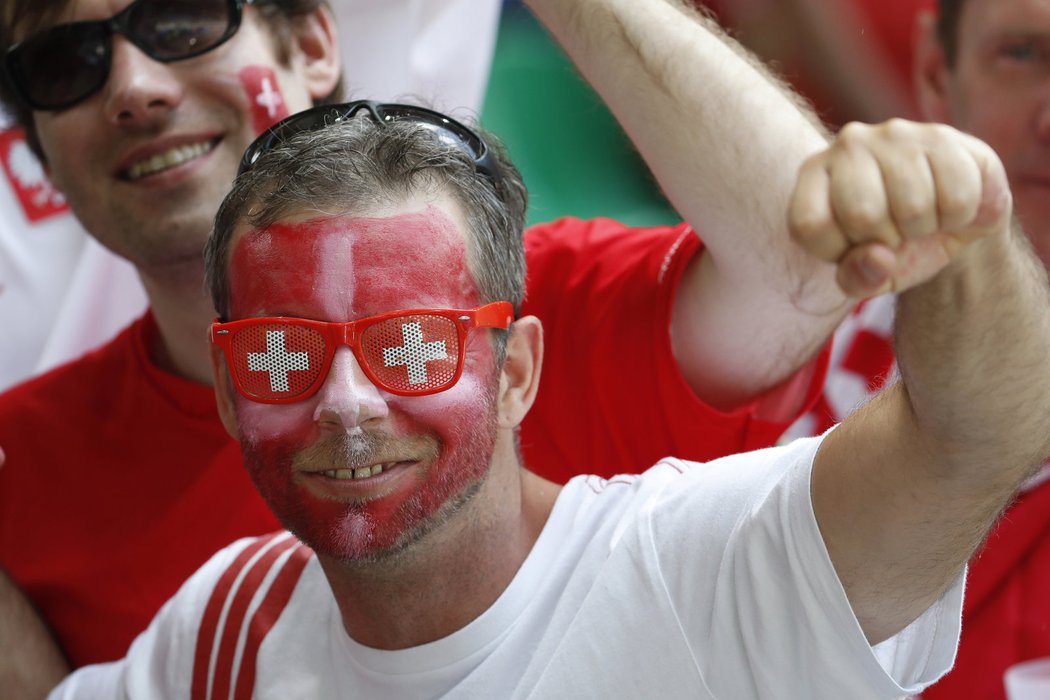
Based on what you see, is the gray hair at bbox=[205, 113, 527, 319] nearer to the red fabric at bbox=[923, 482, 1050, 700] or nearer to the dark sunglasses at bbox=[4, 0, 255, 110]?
the dark sunglasses at bbox=[4, 0, 255, 110]

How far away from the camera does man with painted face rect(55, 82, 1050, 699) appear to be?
1.37 m

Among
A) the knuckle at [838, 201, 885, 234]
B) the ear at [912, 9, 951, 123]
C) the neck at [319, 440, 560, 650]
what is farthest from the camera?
the ear at [912, 9, 951, 123]

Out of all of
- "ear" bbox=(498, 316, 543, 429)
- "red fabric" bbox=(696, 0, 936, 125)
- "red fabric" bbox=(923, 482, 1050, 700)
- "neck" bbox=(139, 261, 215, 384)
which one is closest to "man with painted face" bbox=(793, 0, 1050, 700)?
"red fabric" bbox=(923, 482, 1050, 700)

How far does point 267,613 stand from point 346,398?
44 centimetres

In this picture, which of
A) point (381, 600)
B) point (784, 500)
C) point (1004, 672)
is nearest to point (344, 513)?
point (381, 600)

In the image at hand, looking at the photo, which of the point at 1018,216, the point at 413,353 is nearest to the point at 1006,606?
the point at 1018,216

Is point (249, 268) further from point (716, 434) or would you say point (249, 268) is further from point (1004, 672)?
point (1004, 672)

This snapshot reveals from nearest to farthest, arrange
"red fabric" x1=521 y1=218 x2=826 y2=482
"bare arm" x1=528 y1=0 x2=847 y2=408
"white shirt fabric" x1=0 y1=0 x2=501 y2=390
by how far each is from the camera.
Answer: "bare arm" x1=528 y1=0 x2=847 y2=408 < "red fabric" x1=521 y1=218 x2=826 y2=482 < "white shirt fabric" x1=0 y1=0 x2=501 y2=390

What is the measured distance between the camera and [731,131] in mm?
1638

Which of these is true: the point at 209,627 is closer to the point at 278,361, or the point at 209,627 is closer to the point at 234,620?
the point at 234,620

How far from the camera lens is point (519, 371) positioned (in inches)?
71.9

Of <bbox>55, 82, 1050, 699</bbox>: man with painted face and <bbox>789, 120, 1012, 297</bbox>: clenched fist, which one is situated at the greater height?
Result: <bbox>789, 120, 1012, 297</bbox>: clenched fist

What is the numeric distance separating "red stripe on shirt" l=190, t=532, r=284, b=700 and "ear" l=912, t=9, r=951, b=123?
174 cm

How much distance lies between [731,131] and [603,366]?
28.3 inches
